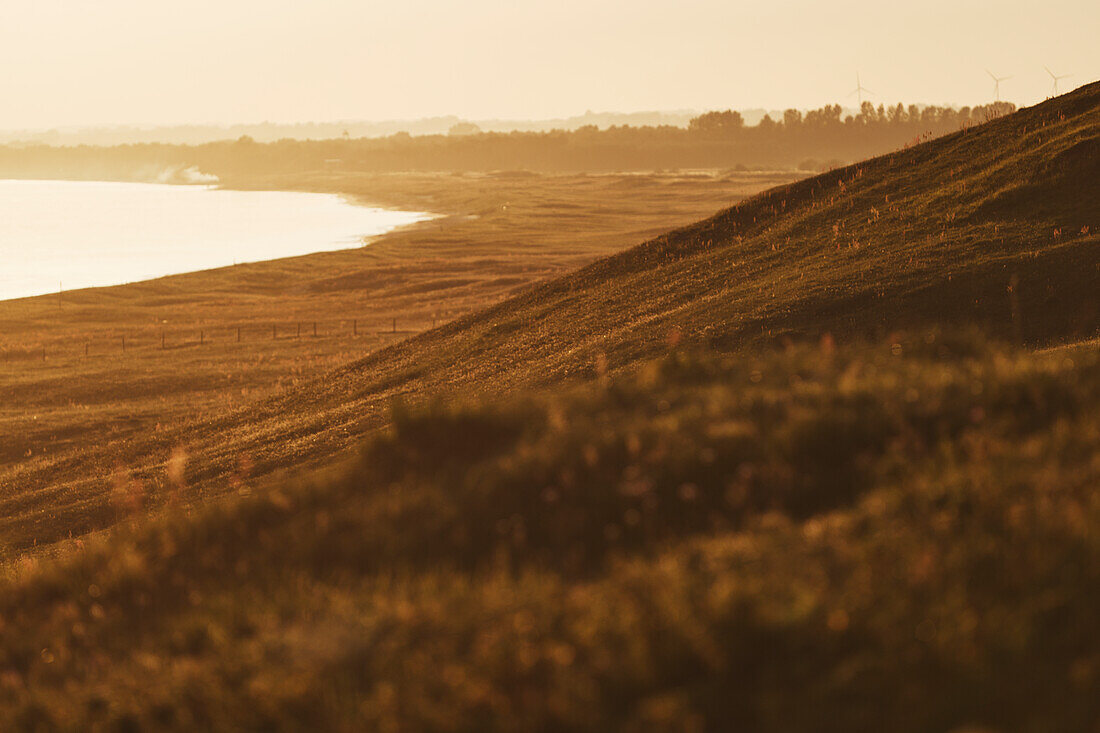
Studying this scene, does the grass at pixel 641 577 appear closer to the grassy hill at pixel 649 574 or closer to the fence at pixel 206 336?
the grassy hill at pixel 649 574

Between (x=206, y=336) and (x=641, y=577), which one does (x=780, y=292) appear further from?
(x=206, y=336)

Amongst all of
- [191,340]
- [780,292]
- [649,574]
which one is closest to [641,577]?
[649,574]

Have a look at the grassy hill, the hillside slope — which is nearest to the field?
the hillside slope

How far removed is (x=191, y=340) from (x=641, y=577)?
75.0 metres

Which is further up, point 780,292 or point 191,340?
point 780,292

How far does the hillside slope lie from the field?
0.61 m

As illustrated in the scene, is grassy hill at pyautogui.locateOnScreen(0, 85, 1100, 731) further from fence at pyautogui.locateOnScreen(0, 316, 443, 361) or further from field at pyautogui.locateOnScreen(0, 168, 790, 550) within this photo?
fence at pyautogui.locateOnScreen(0, 316, 443, 361)

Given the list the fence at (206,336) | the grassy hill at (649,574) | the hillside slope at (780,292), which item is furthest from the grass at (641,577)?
the fence at (206,336)

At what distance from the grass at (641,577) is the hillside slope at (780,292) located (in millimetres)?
15113

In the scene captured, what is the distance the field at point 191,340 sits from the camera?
4112 cm

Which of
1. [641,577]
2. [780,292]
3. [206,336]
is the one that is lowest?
[206,336]

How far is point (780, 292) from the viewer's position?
32375 mm

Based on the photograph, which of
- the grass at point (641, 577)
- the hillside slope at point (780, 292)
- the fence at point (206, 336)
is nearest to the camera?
the grass at point (641, 577)

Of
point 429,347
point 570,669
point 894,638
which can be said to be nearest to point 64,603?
point 570,669
